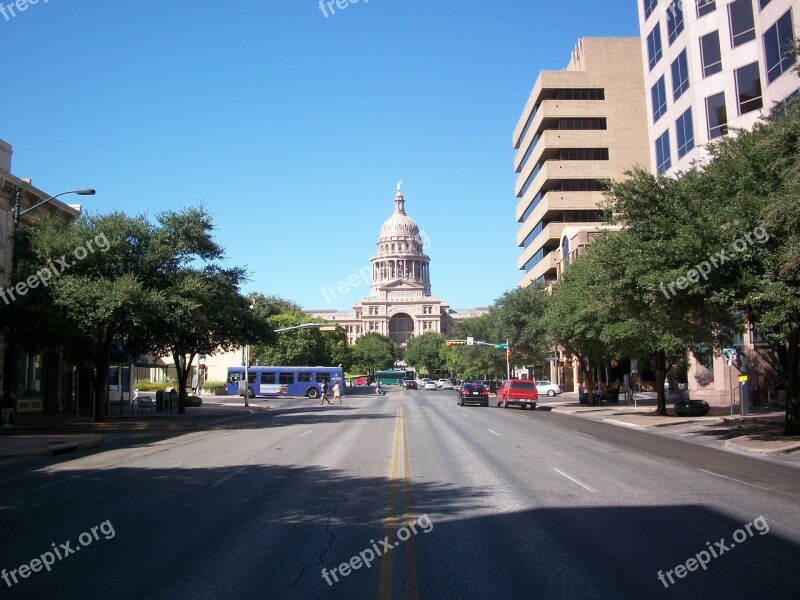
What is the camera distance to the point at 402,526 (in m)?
8.96

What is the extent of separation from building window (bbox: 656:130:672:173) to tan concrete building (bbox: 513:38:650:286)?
2718 centimetres

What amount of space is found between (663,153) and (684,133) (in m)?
3.52

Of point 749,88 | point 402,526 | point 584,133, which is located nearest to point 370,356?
point 584,133

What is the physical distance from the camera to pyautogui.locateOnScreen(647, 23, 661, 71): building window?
40.5 meters

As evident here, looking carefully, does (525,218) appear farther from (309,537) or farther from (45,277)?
(309,537)

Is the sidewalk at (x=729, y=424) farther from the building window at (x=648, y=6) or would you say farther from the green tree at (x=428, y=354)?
the green tree at (x=428, y=354)

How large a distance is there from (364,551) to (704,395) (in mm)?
36132

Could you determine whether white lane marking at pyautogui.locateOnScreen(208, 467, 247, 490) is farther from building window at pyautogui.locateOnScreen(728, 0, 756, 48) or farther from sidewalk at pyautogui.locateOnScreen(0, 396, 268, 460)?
building window at pyautogui.locateOnScreen(728, 0, 756, 48)

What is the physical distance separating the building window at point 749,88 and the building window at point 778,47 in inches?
80.3

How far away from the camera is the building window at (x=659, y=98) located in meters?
40.0

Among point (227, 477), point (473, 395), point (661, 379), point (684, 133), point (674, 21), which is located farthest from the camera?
point (473, 395)

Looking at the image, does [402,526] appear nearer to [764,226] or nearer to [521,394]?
[764,226]

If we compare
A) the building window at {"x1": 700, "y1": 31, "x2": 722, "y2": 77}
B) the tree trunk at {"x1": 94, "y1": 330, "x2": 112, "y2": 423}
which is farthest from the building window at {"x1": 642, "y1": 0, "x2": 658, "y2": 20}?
the tree trunk at {"x1": 94, "y1": 330, "x2": 112, "y2": 423}

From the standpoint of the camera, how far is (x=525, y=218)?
8394 cm
